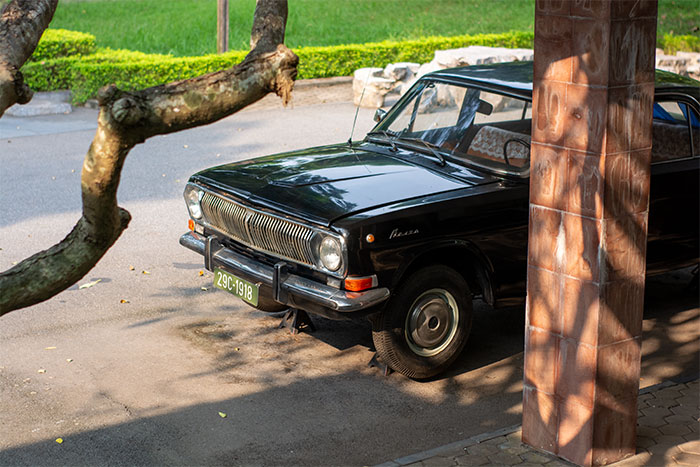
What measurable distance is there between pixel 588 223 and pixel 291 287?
2.07 meters

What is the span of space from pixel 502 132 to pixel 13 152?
8.70 metres

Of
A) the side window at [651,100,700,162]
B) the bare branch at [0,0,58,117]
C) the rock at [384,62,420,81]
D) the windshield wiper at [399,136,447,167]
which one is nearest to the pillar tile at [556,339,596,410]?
the windshield wiper at [399,136,447,167]

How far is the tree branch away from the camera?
3.19 m

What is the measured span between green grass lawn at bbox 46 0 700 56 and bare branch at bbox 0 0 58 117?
1632cm

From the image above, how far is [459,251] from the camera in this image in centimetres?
648

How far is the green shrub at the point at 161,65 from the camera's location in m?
16.8

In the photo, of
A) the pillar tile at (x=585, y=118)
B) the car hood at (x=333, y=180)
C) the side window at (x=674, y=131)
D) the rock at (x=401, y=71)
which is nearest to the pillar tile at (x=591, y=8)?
the pillar tile at (x=585, y=118)

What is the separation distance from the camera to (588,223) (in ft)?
16.2

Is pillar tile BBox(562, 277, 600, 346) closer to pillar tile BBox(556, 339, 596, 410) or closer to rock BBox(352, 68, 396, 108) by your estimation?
pillar tile BBox(556, 339, 596, 410)

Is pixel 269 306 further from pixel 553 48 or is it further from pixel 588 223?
pixel 553 48

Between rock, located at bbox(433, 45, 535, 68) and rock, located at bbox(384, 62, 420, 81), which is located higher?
rock, located at bbox(433, 45, 535, 68)

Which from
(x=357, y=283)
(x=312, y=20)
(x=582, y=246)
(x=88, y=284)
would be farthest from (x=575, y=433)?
(x=312, y=20)

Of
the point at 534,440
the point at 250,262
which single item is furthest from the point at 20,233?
the point at 534,440

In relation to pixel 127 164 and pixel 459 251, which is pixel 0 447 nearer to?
pixel 459 251
